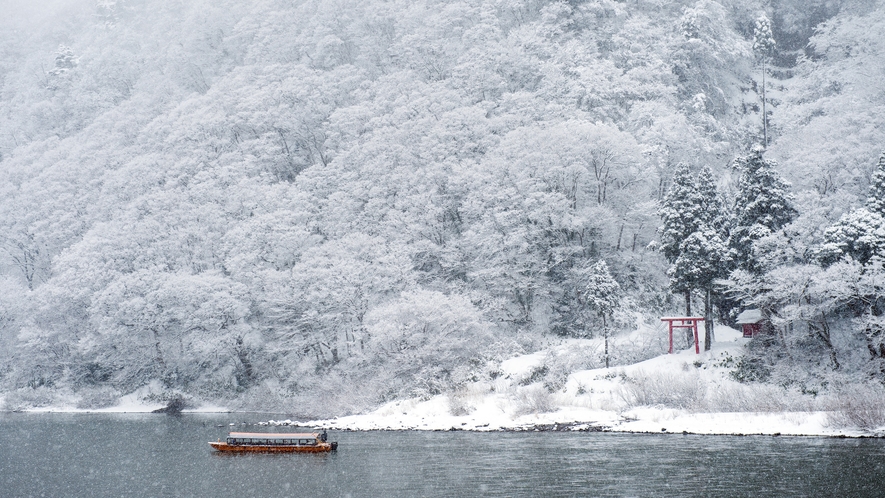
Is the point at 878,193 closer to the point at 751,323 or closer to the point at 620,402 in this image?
the point at 751,323

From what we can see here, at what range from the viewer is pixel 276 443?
116 ft

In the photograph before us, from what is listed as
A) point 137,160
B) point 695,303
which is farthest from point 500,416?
point 137,160

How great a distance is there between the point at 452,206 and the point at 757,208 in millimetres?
26777

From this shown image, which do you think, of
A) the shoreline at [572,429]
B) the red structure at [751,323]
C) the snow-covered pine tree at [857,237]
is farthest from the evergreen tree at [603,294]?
the snow-covered pine tree at [857,237]

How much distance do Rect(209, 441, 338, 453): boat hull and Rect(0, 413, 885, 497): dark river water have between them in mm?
452

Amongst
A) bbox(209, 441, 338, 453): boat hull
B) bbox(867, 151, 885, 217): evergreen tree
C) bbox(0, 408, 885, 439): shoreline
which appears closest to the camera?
bbox(0, 408, 885, 439): shoreline

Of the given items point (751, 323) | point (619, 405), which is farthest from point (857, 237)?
point (619, 405)

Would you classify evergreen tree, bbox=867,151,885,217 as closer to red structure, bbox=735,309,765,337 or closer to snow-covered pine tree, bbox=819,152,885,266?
snow-covered pine tree, bbox=819,152,885,266

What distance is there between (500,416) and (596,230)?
21719 millimetres

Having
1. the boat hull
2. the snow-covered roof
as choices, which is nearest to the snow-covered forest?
the snow-covered roof

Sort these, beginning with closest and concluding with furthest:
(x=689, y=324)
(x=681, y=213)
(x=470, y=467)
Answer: (x=470, y=467) < (x=681, y=213) < (x=689, y=324)

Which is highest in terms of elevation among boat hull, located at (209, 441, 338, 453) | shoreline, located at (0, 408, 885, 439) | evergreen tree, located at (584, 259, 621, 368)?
evergreen tree, located at (584, 259, 621, 368)

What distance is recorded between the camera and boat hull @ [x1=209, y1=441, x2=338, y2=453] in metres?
33.9

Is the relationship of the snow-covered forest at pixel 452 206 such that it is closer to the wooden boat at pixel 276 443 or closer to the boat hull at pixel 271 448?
the wooden boat at pixel 276 443
